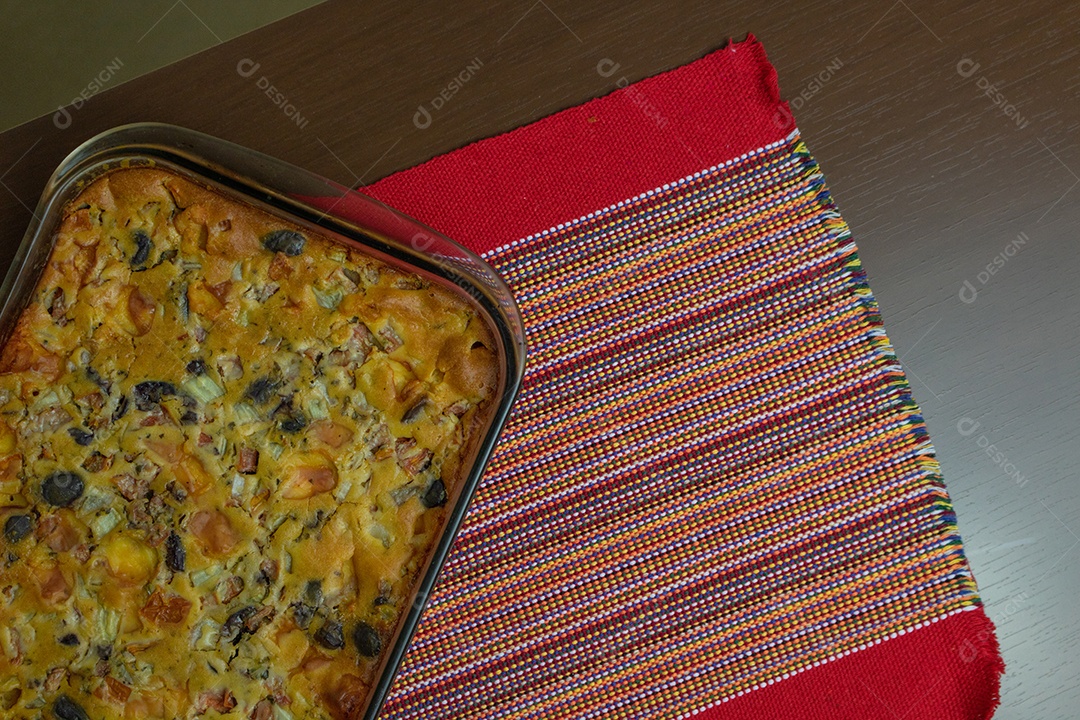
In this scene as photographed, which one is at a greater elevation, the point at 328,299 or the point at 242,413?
the point at 328,299

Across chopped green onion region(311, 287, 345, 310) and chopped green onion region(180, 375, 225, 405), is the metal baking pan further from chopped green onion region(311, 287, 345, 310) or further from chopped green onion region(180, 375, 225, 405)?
chopped green onion region(180, 375, 225, 405)

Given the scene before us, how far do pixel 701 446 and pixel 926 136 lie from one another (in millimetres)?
861

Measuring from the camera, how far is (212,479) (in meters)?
1.52

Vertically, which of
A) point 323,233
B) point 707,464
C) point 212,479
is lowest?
point 212,479

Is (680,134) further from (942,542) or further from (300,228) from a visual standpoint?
(942,542)

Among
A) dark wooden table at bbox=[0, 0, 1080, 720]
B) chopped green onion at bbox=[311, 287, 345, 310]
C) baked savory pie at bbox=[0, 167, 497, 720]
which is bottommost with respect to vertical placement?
baked savory pie at bbox=[0, 167, 497, 720]

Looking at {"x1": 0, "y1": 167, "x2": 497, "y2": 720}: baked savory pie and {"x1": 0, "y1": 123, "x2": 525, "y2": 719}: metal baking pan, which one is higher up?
{"x1": 0, "y1": 123, "x2": 525, "y2": 719}: metal baking pan

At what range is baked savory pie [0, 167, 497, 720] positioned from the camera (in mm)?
1514

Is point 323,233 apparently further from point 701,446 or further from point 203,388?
point 701,446

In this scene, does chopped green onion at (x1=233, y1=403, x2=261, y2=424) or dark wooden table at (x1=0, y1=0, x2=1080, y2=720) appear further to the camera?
dark wooden table at (x1=0, y1=0, x2=1080, y2=720)

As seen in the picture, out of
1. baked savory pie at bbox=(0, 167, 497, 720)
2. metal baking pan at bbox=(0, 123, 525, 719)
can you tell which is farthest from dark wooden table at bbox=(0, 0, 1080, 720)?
baked savory pie at bbox=(0, 167, 497, 720)

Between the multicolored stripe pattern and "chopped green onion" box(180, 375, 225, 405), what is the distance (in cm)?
63

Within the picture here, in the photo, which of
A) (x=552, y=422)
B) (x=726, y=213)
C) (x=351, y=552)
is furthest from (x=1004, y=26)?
(x=351, y=552)

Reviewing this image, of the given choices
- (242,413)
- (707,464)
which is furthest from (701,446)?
(242,413)
